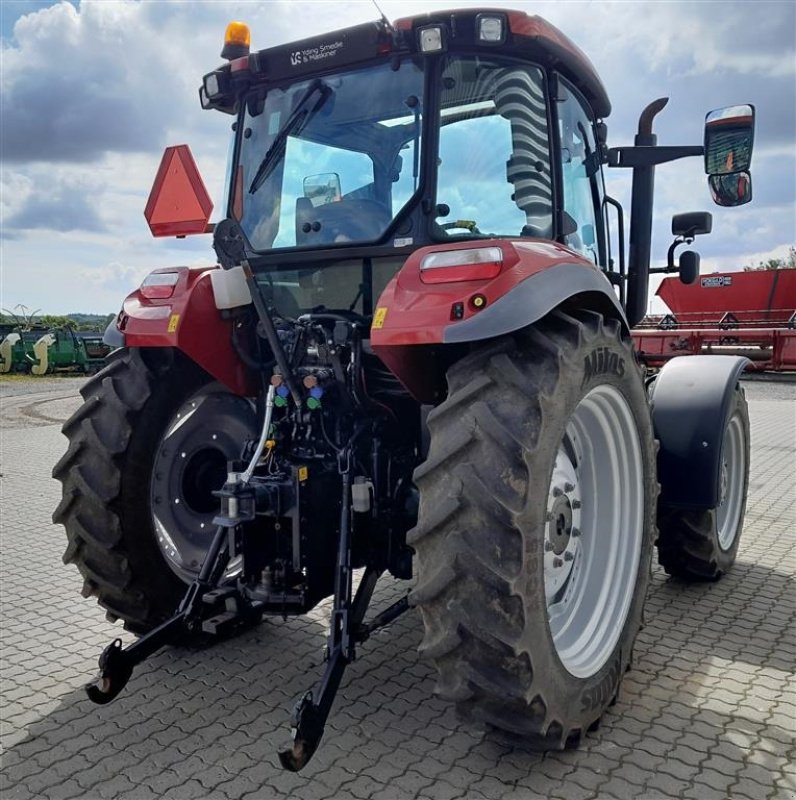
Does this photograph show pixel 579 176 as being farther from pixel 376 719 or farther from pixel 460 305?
pixel 376 719

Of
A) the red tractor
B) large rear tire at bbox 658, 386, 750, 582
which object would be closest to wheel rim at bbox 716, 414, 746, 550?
large rear tire at bbox 658, 386, 750, 582

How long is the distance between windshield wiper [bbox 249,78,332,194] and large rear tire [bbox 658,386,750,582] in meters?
2.51

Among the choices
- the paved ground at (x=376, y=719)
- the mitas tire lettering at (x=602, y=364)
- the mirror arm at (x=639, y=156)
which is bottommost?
the paved ground at (x=376, y=719)

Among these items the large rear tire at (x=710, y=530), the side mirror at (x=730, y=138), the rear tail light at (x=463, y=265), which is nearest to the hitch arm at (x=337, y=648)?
the rear tail light at (x=463, y=265)

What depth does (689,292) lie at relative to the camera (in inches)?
704

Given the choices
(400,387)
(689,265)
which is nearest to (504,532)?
(400,387)

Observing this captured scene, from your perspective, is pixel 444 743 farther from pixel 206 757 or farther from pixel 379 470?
pixel 379 470

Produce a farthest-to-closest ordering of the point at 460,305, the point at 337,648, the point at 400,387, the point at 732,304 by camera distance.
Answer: the point at 732,304
the point at 400,387
the point at 337,648
the point at 460,305

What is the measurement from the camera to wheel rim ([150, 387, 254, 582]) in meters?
3.28

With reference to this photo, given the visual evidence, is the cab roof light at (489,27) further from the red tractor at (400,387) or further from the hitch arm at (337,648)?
the hitch arm at (337,648)

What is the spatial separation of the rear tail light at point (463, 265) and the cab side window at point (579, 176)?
2.86ft

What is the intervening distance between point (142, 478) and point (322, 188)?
1421 mm

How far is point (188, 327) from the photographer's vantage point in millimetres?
3088

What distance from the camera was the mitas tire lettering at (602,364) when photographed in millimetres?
2465
